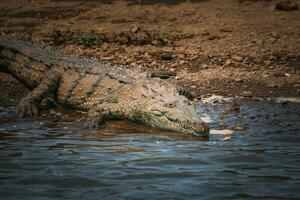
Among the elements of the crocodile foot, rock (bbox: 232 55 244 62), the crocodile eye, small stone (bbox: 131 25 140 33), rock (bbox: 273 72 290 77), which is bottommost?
the crocodile foot

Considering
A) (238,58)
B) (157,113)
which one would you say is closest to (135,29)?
(238,58)

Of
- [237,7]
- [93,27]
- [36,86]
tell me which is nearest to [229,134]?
[36,86]

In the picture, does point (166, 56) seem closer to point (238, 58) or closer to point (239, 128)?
point (238, 58)

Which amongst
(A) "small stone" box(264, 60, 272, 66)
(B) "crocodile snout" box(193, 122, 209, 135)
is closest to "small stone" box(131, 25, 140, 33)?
(A) "small stone" box(264, 60, 272, 66)

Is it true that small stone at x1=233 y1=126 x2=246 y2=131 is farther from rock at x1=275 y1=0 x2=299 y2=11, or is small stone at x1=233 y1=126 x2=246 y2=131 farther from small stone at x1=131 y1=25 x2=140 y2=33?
rock at x1=275 y1=0 x2=299 y2=11

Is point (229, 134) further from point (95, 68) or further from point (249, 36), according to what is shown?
point (249, 36)

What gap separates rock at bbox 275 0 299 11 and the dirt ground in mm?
188

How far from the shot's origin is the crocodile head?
506cm

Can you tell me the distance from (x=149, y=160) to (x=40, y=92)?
11.1ft

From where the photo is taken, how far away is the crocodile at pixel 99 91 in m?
5.46

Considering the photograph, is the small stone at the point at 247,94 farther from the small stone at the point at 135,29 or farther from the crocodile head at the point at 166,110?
the small stone at the point at 135,29

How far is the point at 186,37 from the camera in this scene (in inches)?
379

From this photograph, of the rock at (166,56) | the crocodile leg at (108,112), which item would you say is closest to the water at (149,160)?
the crocodile leg at (108,112)

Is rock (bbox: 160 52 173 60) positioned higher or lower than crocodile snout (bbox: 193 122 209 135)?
higher
